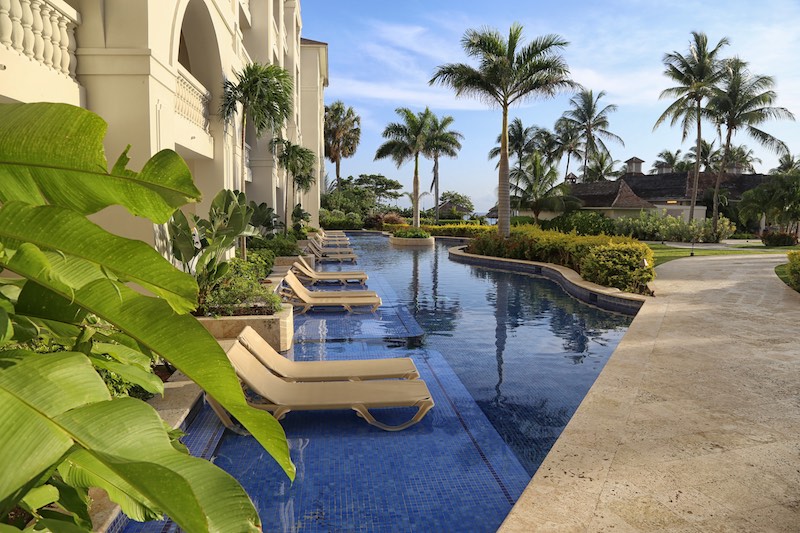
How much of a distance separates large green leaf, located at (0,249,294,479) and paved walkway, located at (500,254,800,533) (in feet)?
8.61

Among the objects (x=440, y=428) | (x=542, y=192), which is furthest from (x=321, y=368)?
(x=542, y=192)

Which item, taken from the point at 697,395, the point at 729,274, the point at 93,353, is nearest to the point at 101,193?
the point at 93,353

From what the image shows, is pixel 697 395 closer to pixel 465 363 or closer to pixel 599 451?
pixel 599 451

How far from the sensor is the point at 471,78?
21484 mm

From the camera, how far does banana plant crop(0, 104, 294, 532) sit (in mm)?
1132

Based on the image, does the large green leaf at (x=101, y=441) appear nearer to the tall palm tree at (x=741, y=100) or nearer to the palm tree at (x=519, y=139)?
the tall palm tree at (x=741, y=100)

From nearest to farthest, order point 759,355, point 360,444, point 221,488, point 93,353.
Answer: point 221,488, point 93,353, point 360,444, point 759,355

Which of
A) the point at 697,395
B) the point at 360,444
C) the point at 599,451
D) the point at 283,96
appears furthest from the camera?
A: the point at 283,96

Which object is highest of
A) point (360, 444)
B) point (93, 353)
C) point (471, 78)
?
point (471, 78)

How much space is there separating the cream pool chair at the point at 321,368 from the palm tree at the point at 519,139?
149ft

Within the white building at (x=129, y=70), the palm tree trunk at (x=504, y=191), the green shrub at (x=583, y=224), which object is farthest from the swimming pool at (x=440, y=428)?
the green shrub at (x=583, y=224)

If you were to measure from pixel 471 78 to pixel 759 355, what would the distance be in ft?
54.1

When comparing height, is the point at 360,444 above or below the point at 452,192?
below

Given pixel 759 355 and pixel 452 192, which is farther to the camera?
pixel 452 192
